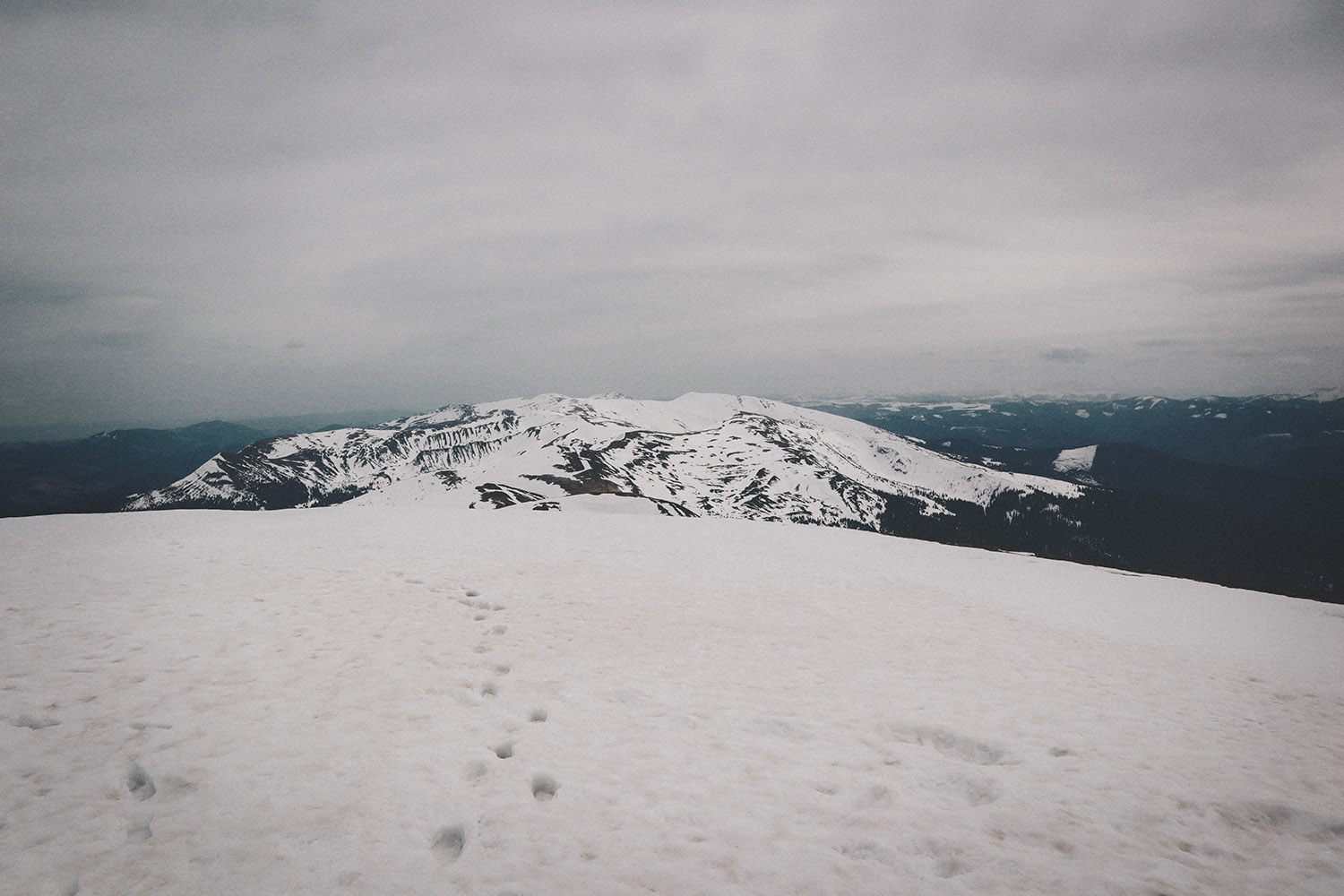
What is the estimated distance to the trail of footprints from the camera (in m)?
5.47

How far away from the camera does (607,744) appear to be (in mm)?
7383

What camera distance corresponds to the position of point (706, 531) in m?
27.0

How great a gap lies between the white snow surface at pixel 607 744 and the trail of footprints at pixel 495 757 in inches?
1.5

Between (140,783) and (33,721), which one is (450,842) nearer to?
(140,783)

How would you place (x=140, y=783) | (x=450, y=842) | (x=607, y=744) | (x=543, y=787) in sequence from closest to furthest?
1. (x=450, y=842)
2. (x=140, y=783)
3. (x=543, y=787)
4. (x=607, y=744)

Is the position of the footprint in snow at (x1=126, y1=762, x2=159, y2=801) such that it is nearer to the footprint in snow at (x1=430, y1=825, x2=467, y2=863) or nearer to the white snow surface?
the white snow surface

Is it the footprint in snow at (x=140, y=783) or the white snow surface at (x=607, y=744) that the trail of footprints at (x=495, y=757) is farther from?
the footprint in snow at (x=140, y=783)

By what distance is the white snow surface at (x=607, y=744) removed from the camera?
5.25 meters

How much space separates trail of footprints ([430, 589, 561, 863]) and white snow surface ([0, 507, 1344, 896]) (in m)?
0.04

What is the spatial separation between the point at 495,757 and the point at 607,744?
5.09 ft

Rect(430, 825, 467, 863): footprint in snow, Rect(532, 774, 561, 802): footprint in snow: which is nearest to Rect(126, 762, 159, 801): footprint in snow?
Rect(430, 825, 467, 863): footprint in snow

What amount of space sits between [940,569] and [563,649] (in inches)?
799

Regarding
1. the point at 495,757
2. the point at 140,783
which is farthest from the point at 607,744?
the point at 140,783

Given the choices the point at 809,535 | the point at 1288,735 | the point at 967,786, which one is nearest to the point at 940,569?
the point at 809,535
